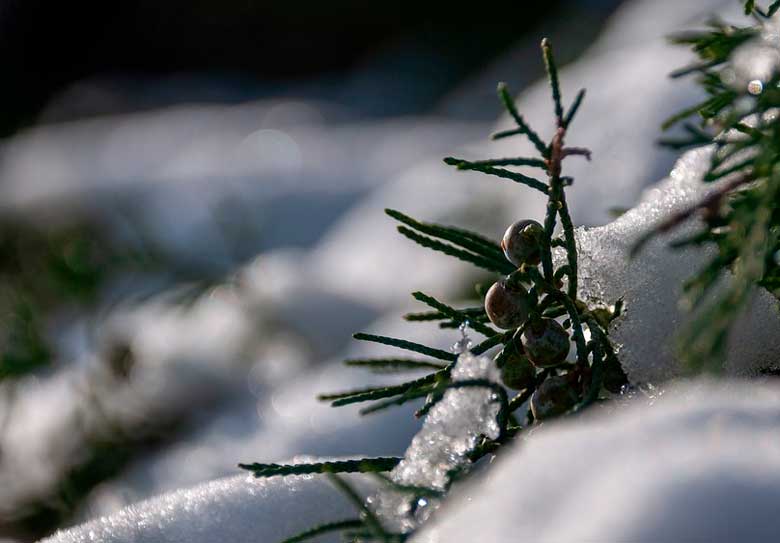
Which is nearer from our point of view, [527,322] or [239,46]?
[527,322]

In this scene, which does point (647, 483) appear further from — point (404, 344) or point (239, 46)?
point (239, 46)

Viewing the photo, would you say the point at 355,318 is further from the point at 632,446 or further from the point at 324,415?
the point at 632,446

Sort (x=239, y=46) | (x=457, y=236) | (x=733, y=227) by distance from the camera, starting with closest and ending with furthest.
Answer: (x=733, y=227), (x=457, y=236), (x=239, y=46)

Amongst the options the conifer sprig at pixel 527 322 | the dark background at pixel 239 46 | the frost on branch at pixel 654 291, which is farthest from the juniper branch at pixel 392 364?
the dark background at pixel 239 46

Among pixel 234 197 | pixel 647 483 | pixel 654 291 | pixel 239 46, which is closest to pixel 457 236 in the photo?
pixel 654 291

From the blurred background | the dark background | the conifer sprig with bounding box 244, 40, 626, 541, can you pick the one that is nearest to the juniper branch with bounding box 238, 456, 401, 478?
the conifer sprig with bounding box 244, 40, 626, 541

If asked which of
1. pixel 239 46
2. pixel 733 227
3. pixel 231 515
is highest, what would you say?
pixel 239 46

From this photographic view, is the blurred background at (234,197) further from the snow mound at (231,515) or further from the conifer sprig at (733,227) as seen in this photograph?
the conifer sprig at (733,227)
